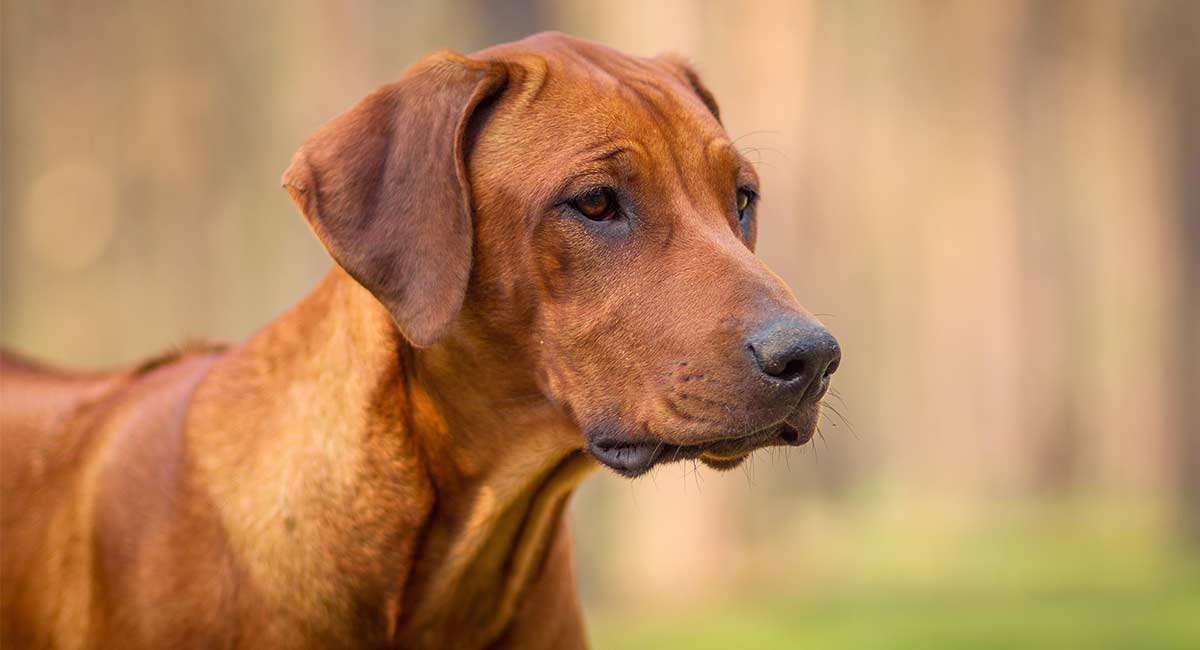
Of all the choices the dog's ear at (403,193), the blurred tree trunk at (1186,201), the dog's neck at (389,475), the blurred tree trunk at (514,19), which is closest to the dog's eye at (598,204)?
the dog's ear at (403,193)

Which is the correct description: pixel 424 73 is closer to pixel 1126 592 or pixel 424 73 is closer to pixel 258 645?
pixel 258 645

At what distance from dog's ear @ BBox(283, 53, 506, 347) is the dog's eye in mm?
252

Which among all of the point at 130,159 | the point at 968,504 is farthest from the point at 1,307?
the point at 968,504

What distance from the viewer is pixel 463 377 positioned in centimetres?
270

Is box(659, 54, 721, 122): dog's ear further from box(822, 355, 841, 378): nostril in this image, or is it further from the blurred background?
the blurred background

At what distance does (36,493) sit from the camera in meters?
3.35

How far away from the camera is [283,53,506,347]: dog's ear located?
2523 mm

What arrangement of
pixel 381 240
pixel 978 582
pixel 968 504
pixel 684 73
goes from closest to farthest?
1. pixel 381 240
2. pixel 684 73
3. pixel 978 582
4. pixel 968 504

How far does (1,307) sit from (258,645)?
9.96m

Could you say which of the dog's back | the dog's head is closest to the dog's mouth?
the dog's head

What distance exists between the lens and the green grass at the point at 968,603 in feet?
23.4

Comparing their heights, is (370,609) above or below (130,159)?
above

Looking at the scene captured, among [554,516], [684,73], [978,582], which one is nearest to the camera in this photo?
[554,516]

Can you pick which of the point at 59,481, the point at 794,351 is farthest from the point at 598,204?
the point at 59,481
